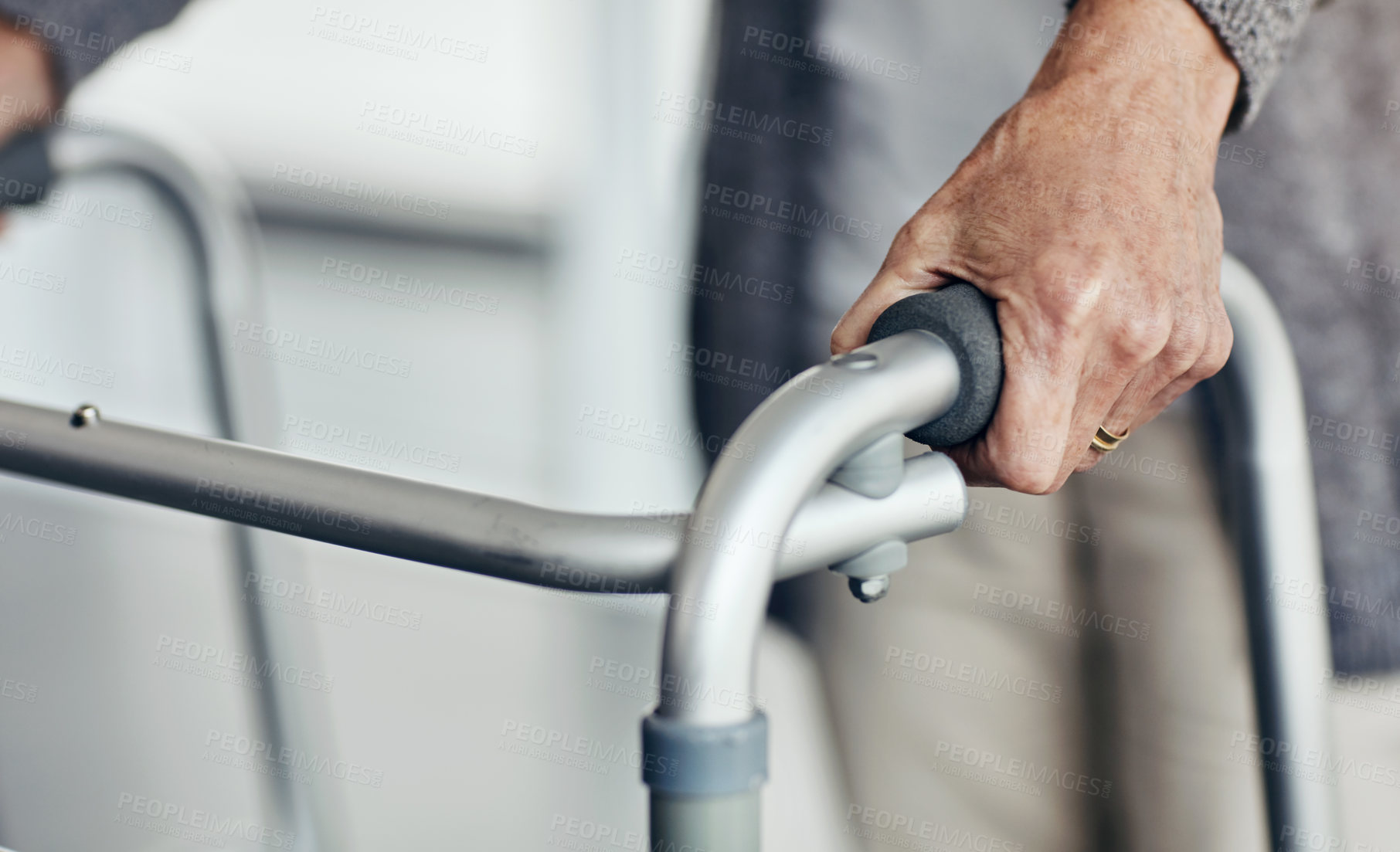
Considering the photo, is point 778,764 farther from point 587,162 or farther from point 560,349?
point 587,162

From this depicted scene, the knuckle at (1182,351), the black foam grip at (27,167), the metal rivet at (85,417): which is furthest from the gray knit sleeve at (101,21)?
the knuckle at (1182,351)

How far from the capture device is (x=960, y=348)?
35cm

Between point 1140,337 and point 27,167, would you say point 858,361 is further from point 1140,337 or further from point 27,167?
point 27,167

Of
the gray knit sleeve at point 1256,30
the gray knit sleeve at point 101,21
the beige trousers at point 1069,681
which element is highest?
the gray knit sleeve at point 1256,30

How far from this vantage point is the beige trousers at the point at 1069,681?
0.73 m

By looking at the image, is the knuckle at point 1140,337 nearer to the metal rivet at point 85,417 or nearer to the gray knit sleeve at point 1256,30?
the gray knit sleeve at point 1256,30

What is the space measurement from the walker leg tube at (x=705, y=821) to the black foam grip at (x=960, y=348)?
149mm

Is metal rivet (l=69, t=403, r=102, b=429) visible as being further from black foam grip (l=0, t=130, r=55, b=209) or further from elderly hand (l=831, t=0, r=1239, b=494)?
black foam grip (l=0, t=130, r=55, b=209)

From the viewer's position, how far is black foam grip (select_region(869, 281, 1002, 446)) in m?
0.35

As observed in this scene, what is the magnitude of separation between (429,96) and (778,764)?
0.86 meters

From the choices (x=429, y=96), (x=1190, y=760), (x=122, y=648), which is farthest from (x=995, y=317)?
(x=122, y=648)

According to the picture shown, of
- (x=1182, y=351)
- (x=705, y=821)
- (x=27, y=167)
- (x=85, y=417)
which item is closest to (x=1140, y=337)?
(x=1182, y=351)

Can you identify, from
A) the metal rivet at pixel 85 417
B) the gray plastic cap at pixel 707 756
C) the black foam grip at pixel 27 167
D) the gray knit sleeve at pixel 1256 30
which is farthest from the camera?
the black foam grip at pixel 27 167

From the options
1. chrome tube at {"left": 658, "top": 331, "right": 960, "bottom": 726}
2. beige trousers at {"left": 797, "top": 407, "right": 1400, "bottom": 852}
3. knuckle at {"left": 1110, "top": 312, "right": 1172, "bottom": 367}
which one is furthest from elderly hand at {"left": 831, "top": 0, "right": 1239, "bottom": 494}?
beige trousers at {"left": 797, "top": 407, "right": 1400, "bottom": 852}
